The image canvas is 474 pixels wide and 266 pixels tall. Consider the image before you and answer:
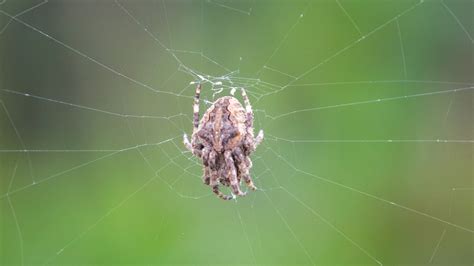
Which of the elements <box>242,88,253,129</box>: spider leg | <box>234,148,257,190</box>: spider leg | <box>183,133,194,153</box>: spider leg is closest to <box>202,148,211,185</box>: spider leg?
<box>183,133,194,153</box>: spider leg

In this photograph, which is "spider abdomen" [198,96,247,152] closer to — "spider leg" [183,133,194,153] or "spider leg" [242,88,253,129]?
"spider leg" [242,88,253,129]

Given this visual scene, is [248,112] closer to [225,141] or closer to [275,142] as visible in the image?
[225,141]

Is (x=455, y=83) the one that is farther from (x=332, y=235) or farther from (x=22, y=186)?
(x=22, y=186)

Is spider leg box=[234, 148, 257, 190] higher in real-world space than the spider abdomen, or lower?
lower

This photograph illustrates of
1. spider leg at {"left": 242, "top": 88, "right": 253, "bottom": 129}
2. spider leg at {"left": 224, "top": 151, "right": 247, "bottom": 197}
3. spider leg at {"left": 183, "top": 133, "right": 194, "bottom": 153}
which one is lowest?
spider leg at {"left": 224, "top": 151, "right": 247, "bottom": 197}

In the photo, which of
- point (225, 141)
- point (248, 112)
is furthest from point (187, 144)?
point (248, 112)

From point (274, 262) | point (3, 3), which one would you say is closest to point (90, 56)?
point (3, 3)
